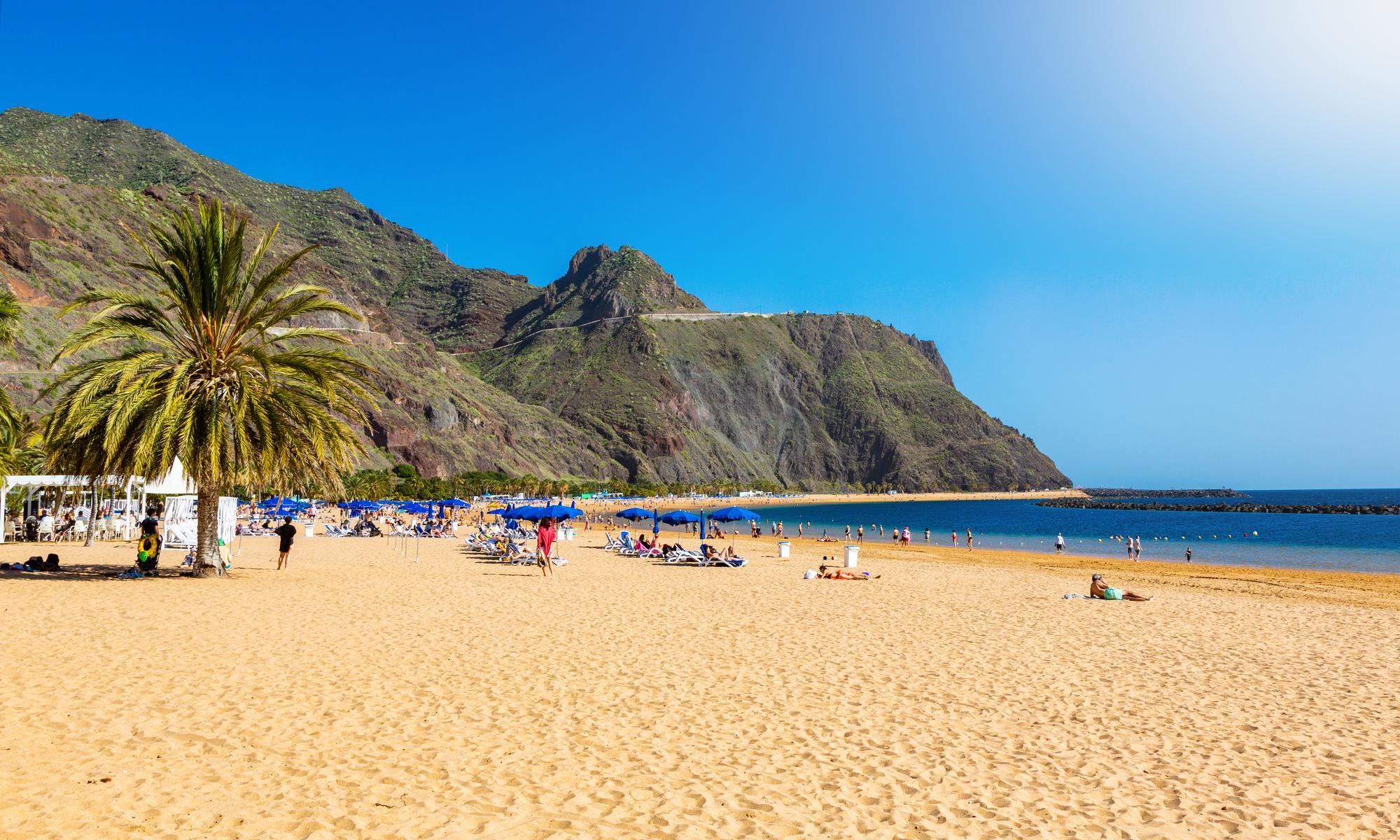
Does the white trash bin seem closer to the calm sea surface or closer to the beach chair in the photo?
the beach chair

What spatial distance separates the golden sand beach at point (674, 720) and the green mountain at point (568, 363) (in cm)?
6515

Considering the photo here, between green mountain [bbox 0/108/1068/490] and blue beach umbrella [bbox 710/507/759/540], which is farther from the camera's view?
green mountain [bbox 0/108/1068/490]

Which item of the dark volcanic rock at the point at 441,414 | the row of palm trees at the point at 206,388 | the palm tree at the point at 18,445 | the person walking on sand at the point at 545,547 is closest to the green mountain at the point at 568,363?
the dark volcanic rock at the point at 441,414

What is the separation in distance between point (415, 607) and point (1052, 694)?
408 inches

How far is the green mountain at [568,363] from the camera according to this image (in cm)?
8206

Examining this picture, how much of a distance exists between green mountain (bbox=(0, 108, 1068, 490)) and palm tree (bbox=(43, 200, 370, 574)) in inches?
2164

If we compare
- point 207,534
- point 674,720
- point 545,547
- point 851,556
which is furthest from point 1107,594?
point 207,534

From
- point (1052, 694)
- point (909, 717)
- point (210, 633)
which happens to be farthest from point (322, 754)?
point (1052, 694)

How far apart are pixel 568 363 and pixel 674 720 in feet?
490

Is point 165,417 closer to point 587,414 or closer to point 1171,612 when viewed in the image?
point 1171,612

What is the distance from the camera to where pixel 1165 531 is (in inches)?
2793

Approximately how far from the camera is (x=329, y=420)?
1769 cm

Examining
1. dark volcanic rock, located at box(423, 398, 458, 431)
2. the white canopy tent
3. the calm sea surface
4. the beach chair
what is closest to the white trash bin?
the beach chair

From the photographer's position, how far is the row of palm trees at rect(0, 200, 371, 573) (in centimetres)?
1585
